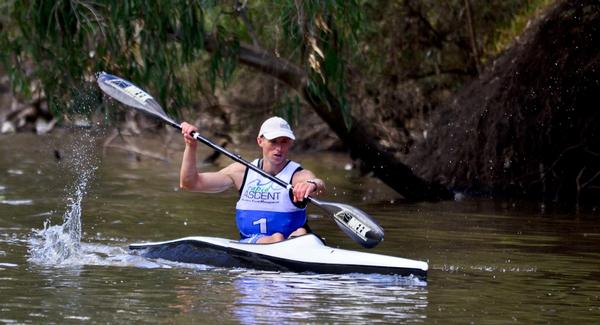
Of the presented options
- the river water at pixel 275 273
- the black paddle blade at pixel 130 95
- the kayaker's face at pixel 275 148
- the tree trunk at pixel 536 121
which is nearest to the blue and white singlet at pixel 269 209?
the kayaker's face at pixel 275 148

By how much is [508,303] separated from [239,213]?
252 centimetres

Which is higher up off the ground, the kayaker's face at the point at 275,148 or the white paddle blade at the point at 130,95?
the white paddle blade at the point at 130,95

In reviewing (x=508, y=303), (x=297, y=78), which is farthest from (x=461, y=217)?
(x=508, y=303)

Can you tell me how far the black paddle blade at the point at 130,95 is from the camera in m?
11.1

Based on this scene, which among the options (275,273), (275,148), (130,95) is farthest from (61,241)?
(275,273)

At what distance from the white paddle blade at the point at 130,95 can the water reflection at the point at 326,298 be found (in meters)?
2.39

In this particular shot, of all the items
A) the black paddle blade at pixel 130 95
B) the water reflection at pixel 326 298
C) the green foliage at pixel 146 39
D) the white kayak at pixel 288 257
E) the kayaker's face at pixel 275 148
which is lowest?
the water reflection at pixel 326 298

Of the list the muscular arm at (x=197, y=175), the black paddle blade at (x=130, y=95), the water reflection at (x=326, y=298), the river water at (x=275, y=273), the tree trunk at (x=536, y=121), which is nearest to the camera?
the water reflection at (x=326, y=298)

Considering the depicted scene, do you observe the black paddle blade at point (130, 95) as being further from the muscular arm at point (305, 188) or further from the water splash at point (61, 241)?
the muscular arm at point (305, 188)

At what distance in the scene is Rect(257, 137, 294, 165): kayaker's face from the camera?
978cm

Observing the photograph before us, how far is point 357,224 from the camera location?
961cm

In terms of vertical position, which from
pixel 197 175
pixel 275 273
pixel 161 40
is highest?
pixel 161 40

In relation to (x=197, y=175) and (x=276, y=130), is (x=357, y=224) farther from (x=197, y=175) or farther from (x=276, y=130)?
(x=197, y=175)

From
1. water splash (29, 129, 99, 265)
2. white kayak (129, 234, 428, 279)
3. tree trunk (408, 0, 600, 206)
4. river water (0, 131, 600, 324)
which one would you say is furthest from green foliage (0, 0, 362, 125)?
white kayak (129, 234, 428, 279)
